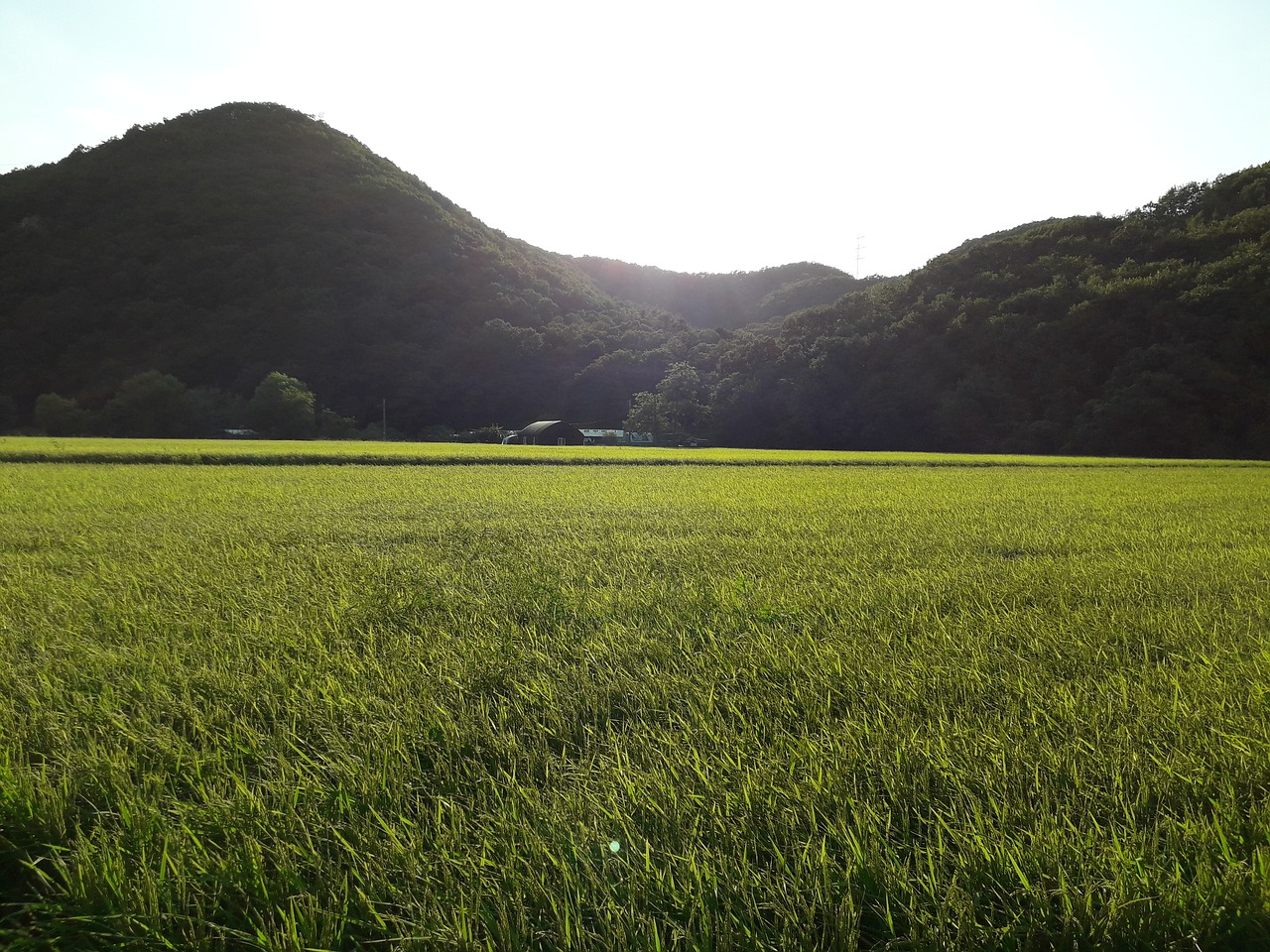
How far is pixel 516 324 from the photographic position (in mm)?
60406

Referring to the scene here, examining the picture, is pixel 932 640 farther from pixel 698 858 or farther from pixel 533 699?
pixel 698 858

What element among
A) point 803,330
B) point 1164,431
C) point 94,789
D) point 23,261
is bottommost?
point 94,789

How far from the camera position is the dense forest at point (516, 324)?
36.2m

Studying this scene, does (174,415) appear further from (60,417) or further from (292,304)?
(292,304)

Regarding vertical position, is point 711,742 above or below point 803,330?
below

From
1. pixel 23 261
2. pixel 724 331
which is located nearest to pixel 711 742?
pixel 724 331

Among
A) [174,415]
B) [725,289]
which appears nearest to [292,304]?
[174,415]

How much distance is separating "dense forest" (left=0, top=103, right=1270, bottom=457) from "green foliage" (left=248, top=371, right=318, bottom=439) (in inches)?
11.3

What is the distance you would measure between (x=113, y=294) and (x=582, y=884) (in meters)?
74.7

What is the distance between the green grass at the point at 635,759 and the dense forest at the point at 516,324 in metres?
38.9

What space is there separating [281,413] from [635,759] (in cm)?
4998

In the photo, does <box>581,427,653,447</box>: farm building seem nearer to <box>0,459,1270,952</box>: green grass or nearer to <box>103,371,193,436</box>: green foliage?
<box>103,371,193,436</box>: green foliage

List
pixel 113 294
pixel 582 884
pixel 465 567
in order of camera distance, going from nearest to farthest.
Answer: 1. pixel 582 884
2. pixel 465 567
3. pixel 113 294

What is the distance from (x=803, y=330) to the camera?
48.9 m
